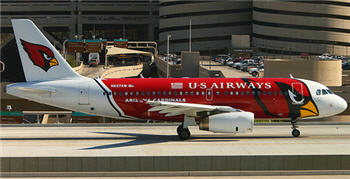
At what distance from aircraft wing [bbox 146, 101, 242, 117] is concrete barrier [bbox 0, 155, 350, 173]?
6.86 m

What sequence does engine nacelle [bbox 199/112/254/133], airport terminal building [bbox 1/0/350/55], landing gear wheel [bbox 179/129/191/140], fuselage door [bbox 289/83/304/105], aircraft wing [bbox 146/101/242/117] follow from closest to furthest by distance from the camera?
engine nacelle [bbox 199/112/254/133], aircraft wing [bbox 146/101/242/117], landing gear wheel [bbox 179/129/191/140], fuselage door [bbox 289/83/304/105], airport terminal building [bbox 1/0/350/55]

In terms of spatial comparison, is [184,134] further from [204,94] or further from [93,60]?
[93,60]

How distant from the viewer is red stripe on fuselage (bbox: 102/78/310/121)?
42062mm

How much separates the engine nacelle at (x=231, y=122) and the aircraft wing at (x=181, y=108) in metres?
0.77

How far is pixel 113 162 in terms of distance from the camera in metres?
33.1

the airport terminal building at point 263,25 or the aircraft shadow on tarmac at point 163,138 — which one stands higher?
the airport terminal building at point 263,25

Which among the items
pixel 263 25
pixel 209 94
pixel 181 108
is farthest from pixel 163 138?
pixel 263 25

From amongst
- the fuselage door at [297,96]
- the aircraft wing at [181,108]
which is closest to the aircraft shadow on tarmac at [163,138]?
the aircraft wing at [181,108]

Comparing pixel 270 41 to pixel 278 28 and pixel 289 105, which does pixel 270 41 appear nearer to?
pixel 278 28

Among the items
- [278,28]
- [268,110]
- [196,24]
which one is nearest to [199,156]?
[268,110]

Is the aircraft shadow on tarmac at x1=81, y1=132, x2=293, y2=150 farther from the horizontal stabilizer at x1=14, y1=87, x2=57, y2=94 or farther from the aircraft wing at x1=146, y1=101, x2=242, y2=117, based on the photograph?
the horizontal stabilizer at x1=14, y1=87, x2=57, y2=94

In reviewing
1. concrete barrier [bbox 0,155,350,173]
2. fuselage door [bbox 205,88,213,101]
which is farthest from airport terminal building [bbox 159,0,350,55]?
concrete barrier [bbox 0,155,350,173]

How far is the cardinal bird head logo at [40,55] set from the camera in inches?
1710

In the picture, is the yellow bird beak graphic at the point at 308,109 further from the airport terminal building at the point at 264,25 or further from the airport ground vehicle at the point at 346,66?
the airport terminal building at the point at 264,25
